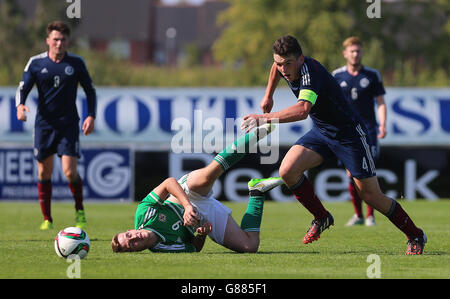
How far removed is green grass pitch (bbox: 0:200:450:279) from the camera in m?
6.93

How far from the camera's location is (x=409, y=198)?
18.5 meters

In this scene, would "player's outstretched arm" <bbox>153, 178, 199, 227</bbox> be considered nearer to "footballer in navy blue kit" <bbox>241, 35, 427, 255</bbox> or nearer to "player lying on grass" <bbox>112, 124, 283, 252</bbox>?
"player lying on grass" <bbox>112, 124, 283, 252</bbox>

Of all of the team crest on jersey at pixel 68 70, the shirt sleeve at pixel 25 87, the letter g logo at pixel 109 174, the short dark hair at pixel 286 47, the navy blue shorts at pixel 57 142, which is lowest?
the letter g logo at pixel 109 174

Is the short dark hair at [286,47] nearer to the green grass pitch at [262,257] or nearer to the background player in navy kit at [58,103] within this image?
the green grass pitch at [262,257]

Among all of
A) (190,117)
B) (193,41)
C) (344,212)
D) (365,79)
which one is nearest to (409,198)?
(344,212)

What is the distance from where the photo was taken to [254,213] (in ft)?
27.5

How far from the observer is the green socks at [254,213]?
27.4 ft

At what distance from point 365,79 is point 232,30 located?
4289 centimetres

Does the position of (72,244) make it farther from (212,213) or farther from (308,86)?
(308,86)

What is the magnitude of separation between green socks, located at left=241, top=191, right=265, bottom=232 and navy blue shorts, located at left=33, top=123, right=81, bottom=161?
140 inches

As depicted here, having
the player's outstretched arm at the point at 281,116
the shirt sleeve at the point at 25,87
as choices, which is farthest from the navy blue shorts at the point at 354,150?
the shirt sleeve at the point at 25,87

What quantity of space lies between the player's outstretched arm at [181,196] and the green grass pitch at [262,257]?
37 cm

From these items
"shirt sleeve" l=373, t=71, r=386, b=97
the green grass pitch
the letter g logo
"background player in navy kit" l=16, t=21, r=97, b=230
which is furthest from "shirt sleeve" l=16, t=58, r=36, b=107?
the letter g logo
